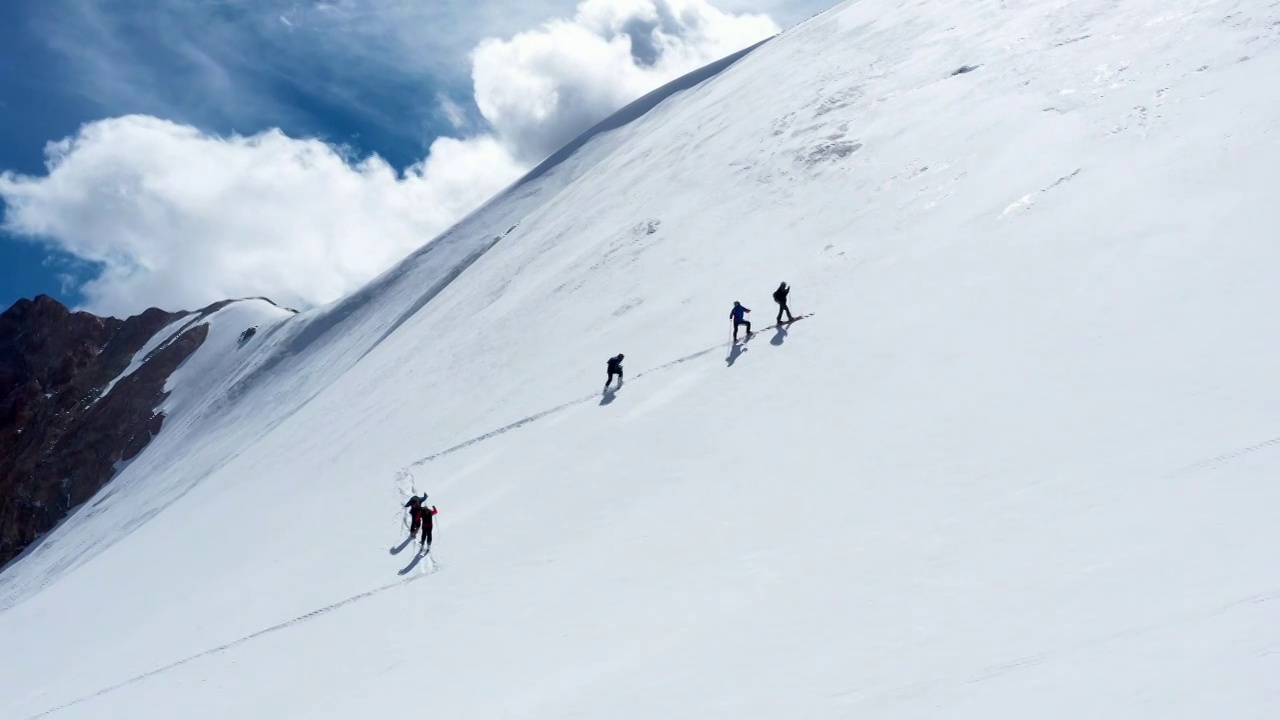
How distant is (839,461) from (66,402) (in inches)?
3723

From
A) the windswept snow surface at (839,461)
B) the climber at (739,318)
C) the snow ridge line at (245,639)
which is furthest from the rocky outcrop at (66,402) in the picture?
the climber at (739,318)

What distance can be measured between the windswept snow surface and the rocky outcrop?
4739 cm

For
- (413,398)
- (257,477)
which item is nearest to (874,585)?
(413,398)

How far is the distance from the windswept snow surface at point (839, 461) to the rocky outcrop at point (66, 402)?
47.4 metres

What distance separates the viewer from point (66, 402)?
287 feet

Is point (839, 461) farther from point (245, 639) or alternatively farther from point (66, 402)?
point (66, 402)

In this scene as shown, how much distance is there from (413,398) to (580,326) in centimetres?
662

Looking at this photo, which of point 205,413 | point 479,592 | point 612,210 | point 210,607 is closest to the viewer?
point 479,592

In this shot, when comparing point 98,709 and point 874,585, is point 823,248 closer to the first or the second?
point 874,585

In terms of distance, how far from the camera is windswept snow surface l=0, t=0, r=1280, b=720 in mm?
8945

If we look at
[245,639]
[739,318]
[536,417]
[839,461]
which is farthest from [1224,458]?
[245,639]

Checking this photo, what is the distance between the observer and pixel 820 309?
20.9 meters

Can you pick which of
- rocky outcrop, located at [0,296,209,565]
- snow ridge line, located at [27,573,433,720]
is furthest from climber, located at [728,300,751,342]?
rocky outcrop, located at [0,296,209,565]

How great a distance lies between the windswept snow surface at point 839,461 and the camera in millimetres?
8945
